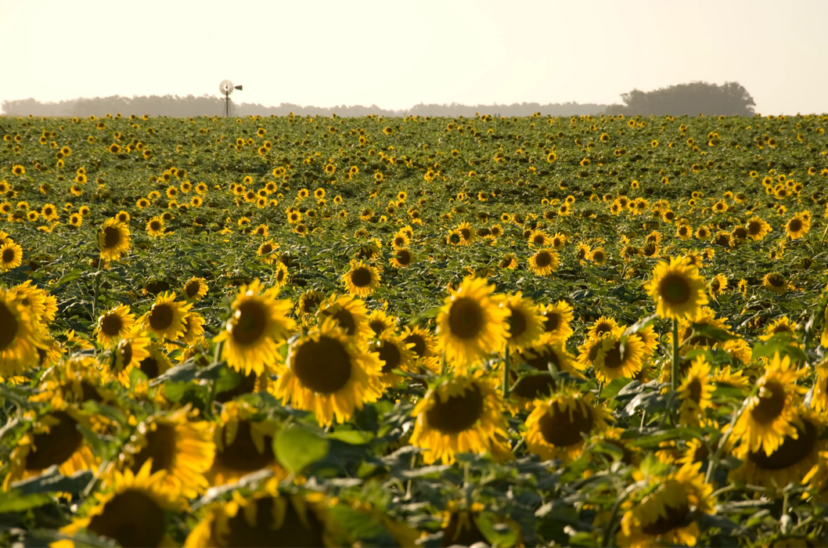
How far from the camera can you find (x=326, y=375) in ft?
7.59

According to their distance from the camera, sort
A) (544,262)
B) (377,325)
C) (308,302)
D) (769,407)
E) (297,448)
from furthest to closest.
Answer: (544,262) < (308,302) < (377,325) < (769,407) < (297,448)

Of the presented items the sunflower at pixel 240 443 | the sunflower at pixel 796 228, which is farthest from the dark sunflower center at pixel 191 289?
the sunflower at pixel 796 228

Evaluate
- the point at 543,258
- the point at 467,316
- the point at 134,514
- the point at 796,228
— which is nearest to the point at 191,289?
the point at 467,316

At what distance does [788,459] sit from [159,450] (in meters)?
2.26

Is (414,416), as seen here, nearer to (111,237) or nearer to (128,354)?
(128,354)

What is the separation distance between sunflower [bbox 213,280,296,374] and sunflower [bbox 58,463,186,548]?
3.06 ft

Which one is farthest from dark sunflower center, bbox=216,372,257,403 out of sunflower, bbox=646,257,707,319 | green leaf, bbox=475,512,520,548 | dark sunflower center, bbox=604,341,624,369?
dark sunflower center, bbox=604,341,624,369

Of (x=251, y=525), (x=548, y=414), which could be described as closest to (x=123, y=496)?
(x=251, y=525)

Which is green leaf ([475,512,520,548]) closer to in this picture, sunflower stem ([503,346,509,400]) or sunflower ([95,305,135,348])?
sunflower stem ([503,346,509,400])

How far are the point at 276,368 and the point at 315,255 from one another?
946cm

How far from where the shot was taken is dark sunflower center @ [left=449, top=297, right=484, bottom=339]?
108 inches

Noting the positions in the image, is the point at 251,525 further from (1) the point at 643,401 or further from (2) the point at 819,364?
(2) the point at 819,364

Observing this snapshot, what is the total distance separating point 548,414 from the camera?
Answer: 8.14 feet

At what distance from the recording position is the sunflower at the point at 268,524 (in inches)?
44.6
